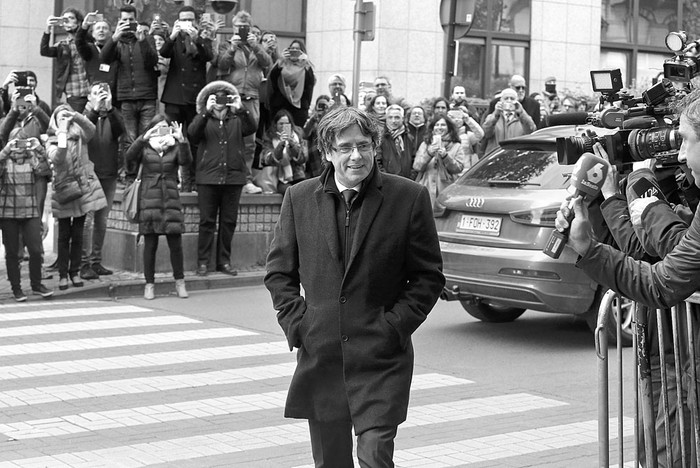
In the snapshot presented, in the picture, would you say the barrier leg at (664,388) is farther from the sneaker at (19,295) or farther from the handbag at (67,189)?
the handbag at (67,189)

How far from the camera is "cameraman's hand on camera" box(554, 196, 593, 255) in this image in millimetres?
4070

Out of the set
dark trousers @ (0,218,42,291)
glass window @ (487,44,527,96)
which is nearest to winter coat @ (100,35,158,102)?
dark trousers @ (0,218,42,291)

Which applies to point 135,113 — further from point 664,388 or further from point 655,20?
point 655,20

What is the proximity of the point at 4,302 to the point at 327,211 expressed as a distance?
339 inches

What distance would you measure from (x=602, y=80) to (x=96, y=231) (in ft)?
32.5

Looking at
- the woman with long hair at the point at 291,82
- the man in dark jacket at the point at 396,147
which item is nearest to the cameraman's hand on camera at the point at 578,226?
the man in dark jacket at the point at 396,147

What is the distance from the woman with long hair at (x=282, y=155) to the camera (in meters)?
15.6

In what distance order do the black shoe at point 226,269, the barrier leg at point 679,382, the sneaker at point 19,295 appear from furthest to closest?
the black shoe at point 226,269 → the sneaker at point 19,295 → the barrier leg at point 679,382

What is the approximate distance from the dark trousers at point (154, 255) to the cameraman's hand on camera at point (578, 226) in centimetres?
961

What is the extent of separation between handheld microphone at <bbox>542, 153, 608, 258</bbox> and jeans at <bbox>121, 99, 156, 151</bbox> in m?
11.6

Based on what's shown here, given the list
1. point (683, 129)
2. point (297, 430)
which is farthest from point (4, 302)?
point (683, 129)

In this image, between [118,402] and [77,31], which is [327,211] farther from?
[77,31]

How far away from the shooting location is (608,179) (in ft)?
14.4

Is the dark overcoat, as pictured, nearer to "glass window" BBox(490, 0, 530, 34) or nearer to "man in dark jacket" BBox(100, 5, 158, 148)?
"man in dark jacket" BBox(100, 5, 158, 148)
